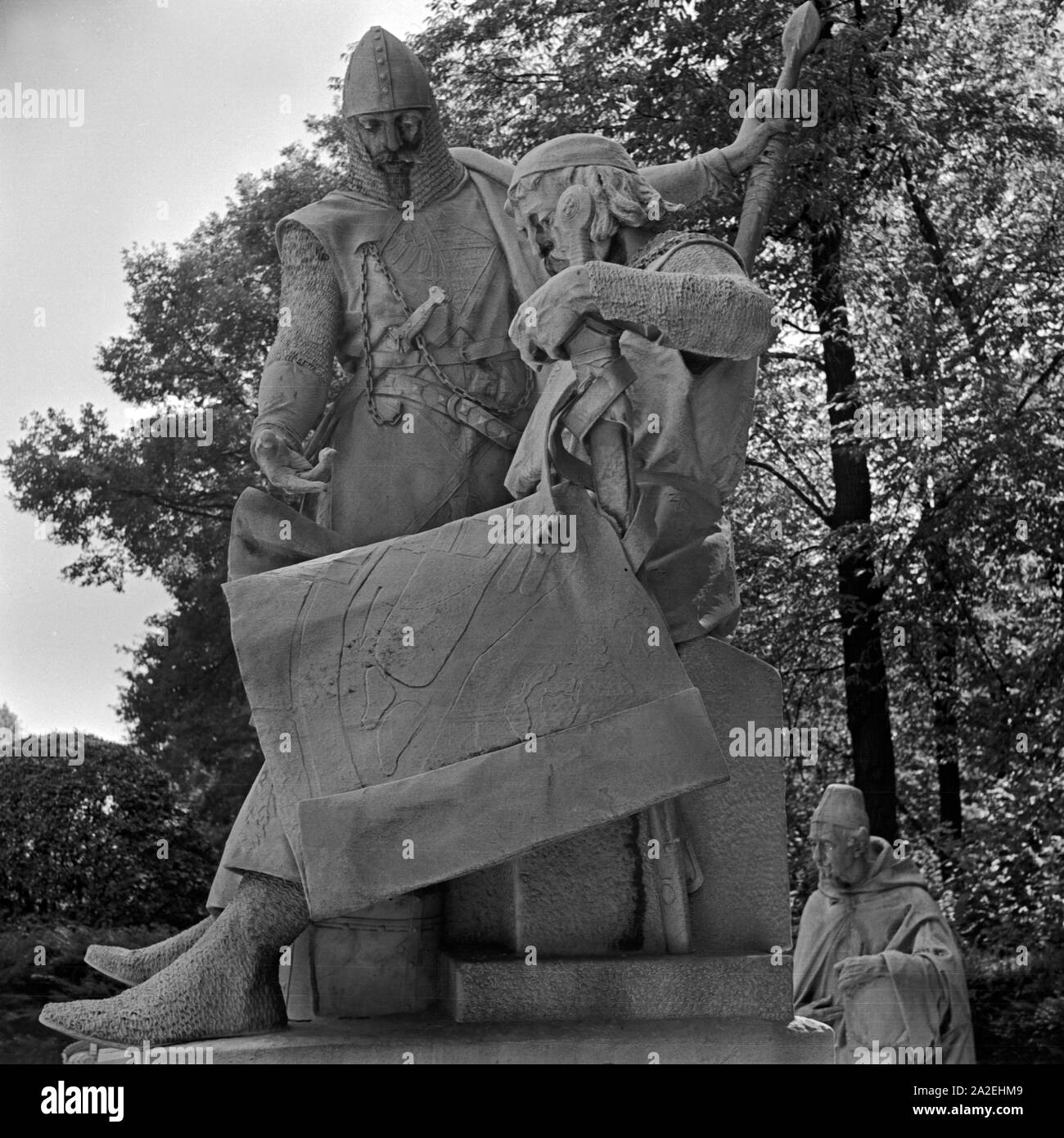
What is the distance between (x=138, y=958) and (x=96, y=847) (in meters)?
6.73

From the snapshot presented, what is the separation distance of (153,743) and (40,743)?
5906 mm

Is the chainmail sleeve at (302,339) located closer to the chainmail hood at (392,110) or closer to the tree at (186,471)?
the chainmail hood at (392,110)

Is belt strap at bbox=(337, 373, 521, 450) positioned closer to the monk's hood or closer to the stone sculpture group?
the stone sculpture group

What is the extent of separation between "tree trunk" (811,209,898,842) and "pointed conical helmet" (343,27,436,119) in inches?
344

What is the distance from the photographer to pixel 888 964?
21.7 ft

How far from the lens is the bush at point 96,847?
34.9 feet

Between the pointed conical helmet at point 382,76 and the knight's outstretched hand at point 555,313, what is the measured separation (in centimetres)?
94

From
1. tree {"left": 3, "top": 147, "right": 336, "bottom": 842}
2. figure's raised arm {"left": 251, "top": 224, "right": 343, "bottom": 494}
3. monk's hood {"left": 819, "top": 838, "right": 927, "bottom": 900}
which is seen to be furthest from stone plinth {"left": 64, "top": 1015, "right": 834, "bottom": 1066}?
tree {"left": 3, "top": 147, "right": 336, "bottom": 842}

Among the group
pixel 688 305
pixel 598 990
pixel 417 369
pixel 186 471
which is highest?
pixel 186 471

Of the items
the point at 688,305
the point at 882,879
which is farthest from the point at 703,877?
the point at 882,879

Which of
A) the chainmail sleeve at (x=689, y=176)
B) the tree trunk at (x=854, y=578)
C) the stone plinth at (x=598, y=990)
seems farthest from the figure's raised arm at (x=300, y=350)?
the tree trunk at (x=854, y=578)

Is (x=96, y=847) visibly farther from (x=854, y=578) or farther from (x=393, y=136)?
(x=393, y=136)

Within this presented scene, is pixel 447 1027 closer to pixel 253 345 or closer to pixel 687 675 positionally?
pixel 687 675

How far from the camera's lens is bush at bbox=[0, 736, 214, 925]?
10625 millimetres
